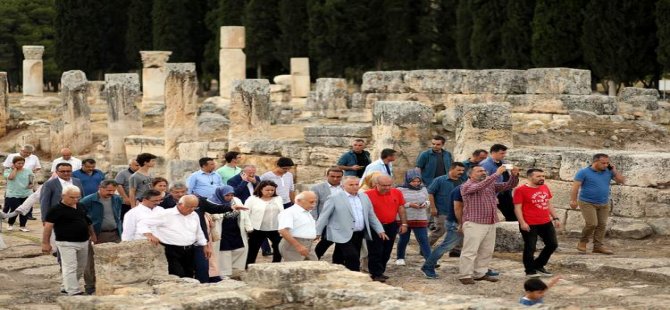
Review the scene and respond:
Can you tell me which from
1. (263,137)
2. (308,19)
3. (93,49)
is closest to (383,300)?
(263,137)

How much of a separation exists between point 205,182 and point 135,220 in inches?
85.7

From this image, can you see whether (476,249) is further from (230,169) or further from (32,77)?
(32,77)

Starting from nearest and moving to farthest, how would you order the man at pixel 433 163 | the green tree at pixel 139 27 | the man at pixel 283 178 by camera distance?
the man at pixel 283 178 < the man at pixel 433 163 < the green tree at pixel 139 27

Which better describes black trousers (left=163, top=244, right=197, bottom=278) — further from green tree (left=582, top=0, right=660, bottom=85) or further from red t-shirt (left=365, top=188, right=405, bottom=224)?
green tree (left=582, top=0, right=660, bottom=85)

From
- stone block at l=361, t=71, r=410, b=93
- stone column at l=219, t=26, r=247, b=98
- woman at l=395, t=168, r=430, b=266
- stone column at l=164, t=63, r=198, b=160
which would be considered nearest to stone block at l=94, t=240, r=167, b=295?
woman at l=395, t=168, r=430, b=266

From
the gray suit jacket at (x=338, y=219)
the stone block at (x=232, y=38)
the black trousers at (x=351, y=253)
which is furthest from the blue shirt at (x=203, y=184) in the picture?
the stone block at (x=232, y=38)

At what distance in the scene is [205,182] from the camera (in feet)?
45.8

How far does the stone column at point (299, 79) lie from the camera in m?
40.8

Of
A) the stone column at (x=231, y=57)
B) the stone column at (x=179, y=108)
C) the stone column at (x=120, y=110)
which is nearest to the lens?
the stone column at (x=179, y=108)

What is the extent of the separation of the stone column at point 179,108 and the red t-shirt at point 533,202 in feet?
47.7

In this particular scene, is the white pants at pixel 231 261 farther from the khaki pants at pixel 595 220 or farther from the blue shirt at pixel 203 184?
the khaki pants at pixel 595 220

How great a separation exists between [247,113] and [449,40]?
75.9 ft

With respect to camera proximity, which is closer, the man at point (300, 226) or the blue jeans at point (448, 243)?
the man at point (300, 226)

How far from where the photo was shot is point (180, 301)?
9.38 metres
